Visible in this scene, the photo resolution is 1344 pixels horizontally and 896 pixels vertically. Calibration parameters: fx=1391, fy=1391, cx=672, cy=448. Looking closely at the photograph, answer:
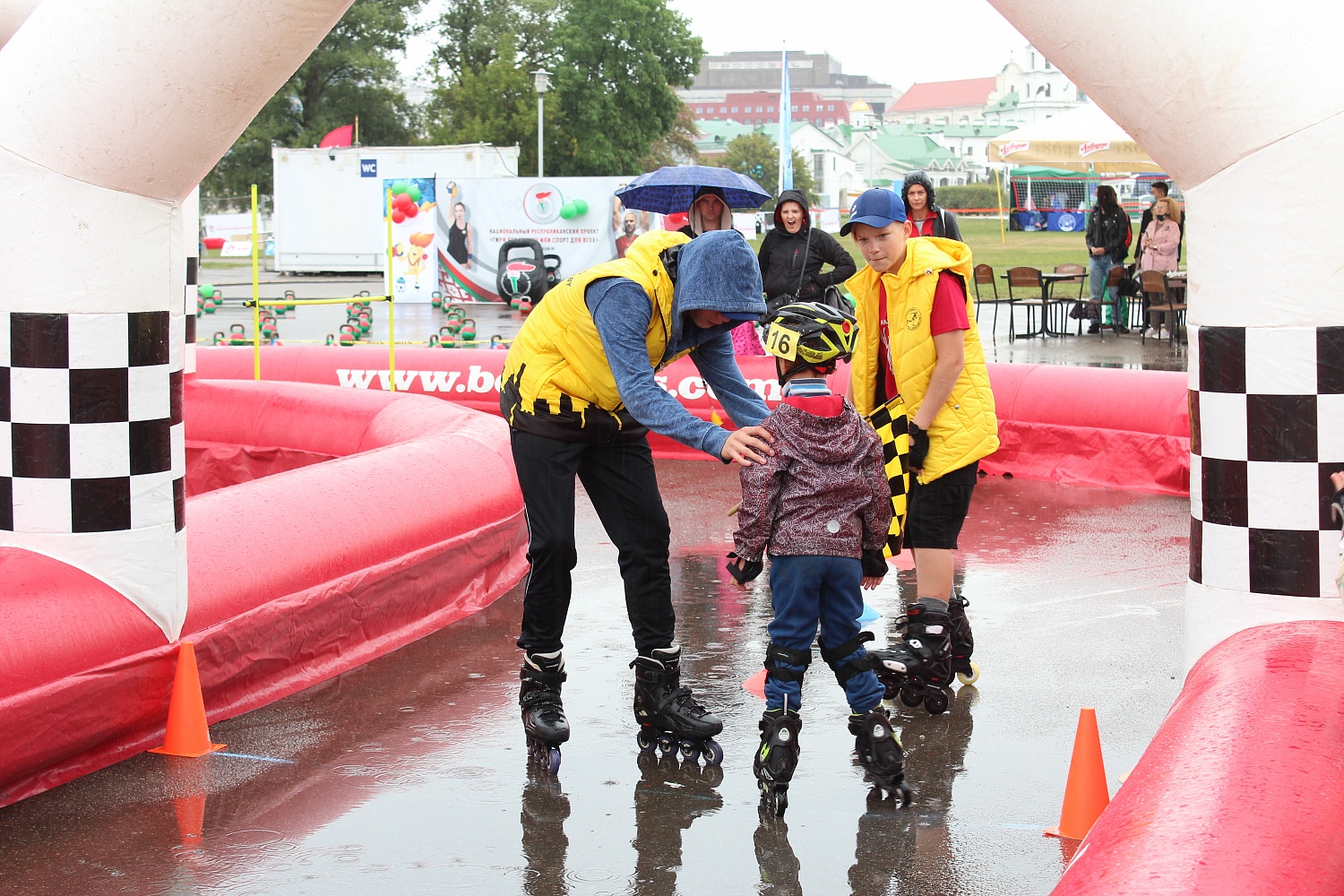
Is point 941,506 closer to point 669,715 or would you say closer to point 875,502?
point 875,502

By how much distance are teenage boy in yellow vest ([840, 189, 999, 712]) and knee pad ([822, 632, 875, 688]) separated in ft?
2.01

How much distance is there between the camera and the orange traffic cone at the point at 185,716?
4324 mm

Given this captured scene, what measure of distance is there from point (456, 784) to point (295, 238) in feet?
111

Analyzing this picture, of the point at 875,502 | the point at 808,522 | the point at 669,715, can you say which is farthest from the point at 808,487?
the point at 669,715

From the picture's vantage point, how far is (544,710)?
14.0ft

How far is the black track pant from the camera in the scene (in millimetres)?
4250

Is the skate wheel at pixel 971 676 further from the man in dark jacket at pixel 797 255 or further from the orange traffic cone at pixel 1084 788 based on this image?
the man in dark jacket at pixel 797 255

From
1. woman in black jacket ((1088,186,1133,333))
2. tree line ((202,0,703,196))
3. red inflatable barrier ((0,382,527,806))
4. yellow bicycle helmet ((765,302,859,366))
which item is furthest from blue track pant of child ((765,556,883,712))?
tree line ((202,0,703,196))

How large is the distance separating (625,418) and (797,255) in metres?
5.04

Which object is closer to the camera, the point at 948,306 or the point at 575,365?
the point at 575,365

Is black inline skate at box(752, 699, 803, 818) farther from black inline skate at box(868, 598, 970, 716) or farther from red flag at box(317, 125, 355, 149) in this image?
red flag at box(317, 125, 355, 149)

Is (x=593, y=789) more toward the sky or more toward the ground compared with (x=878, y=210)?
more toward the ground

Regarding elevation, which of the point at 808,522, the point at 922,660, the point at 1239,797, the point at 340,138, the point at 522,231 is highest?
the point at 340,138

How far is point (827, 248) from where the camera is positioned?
30.2ft
